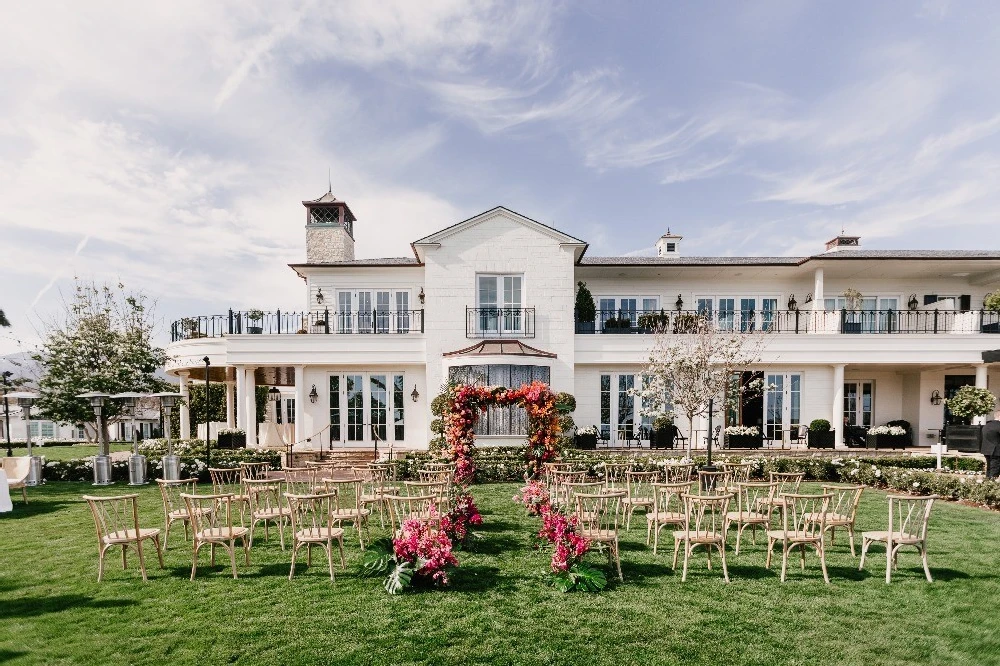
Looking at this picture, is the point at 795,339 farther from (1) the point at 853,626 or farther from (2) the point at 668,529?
(1) the point at 853,626

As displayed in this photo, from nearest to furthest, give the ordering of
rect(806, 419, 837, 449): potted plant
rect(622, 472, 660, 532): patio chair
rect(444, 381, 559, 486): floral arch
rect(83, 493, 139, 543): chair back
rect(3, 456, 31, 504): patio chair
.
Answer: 1. rect(83, 493, 139, 543): chair back
2. rect(622, 472, 660, 532): patio chair
3. rect(444, 381, 559, 486): floral arch
4. rect(3, 456, 31, 504): patio chair
5. rect(806, 419, 837, 449): potted plant

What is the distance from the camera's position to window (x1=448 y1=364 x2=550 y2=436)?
693 inches

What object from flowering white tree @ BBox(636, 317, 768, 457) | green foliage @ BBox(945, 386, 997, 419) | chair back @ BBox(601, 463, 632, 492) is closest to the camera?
chair back @ BBox(601, 463, 632, 492)

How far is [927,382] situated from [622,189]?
14.5 m

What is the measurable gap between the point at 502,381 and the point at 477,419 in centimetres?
707

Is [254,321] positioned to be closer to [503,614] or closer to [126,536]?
[126,536]

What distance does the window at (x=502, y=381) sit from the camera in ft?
57.8

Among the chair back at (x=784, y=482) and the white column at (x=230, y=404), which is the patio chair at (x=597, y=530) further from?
the white column at (x=230, y=404)

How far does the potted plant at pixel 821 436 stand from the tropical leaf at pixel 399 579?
54.5 ft

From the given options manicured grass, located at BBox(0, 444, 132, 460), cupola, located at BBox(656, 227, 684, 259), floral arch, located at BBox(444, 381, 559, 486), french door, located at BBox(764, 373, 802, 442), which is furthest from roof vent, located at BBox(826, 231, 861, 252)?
manicured grass, located at BBox(0, 444, 132, 460)

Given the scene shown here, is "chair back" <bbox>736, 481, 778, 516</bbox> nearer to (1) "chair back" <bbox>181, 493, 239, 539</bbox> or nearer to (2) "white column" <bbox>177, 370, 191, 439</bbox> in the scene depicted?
(1) "chair back" <bbox>181, 493, 239, 539</bbox>

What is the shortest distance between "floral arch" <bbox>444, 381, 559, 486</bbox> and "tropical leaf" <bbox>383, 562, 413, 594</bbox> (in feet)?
9.31

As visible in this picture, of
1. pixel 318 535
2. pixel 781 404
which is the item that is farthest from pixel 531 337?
pixel 318 535

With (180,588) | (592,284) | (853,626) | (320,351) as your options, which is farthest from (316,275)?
(853,626)
